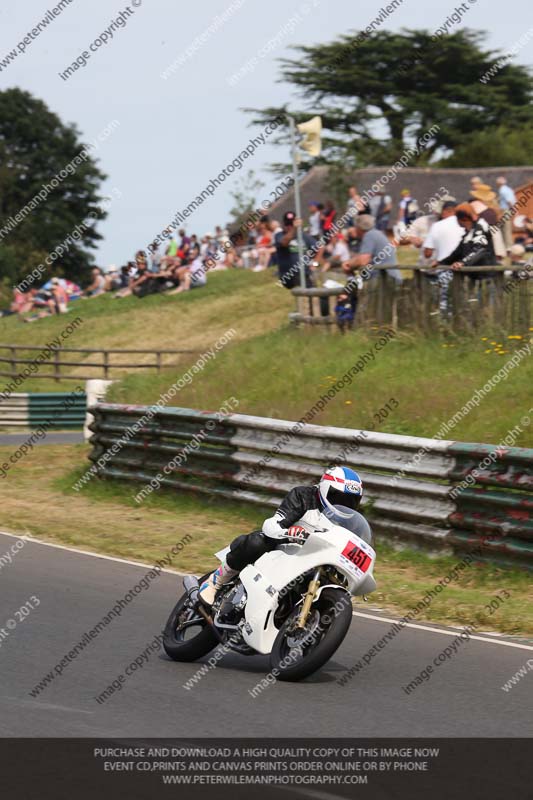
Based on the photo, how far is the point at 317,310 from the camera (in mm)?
21062

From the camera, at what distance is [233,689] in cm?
744

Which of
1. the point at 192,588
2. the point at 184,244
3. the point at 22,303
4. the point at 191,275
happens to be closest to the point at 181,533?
the point at 192,588

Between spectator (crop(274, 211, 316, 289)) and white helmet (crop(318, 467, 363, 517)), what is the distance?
613 inches

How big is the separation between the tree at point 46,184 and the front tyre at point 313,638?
68400mm

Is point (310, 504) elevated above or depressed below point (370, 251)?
below

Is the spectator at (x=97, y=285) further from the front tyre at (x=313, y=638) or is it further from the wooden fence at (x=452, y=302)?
the front tyre at (x=313, y=638)

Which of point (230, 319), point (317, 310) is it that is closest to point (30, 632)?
point (317, 310)

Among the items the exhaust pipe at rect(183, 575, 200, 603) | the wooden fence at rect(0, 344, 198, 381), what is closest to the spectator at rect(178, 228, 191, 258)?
the wooden fence at rect(0, 344, 198, 381)

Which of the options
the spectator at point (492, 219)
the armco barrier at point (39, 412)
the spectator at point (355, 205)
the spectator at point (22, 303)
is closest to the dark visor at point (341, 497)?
the spectator at point (492, 219)

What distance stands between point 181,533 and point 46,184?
66887 mm

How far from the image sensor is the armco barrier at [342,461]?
436 inches

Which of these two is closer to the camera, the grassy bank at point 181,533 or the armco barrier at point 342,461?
the grassy bank at point 181,533
